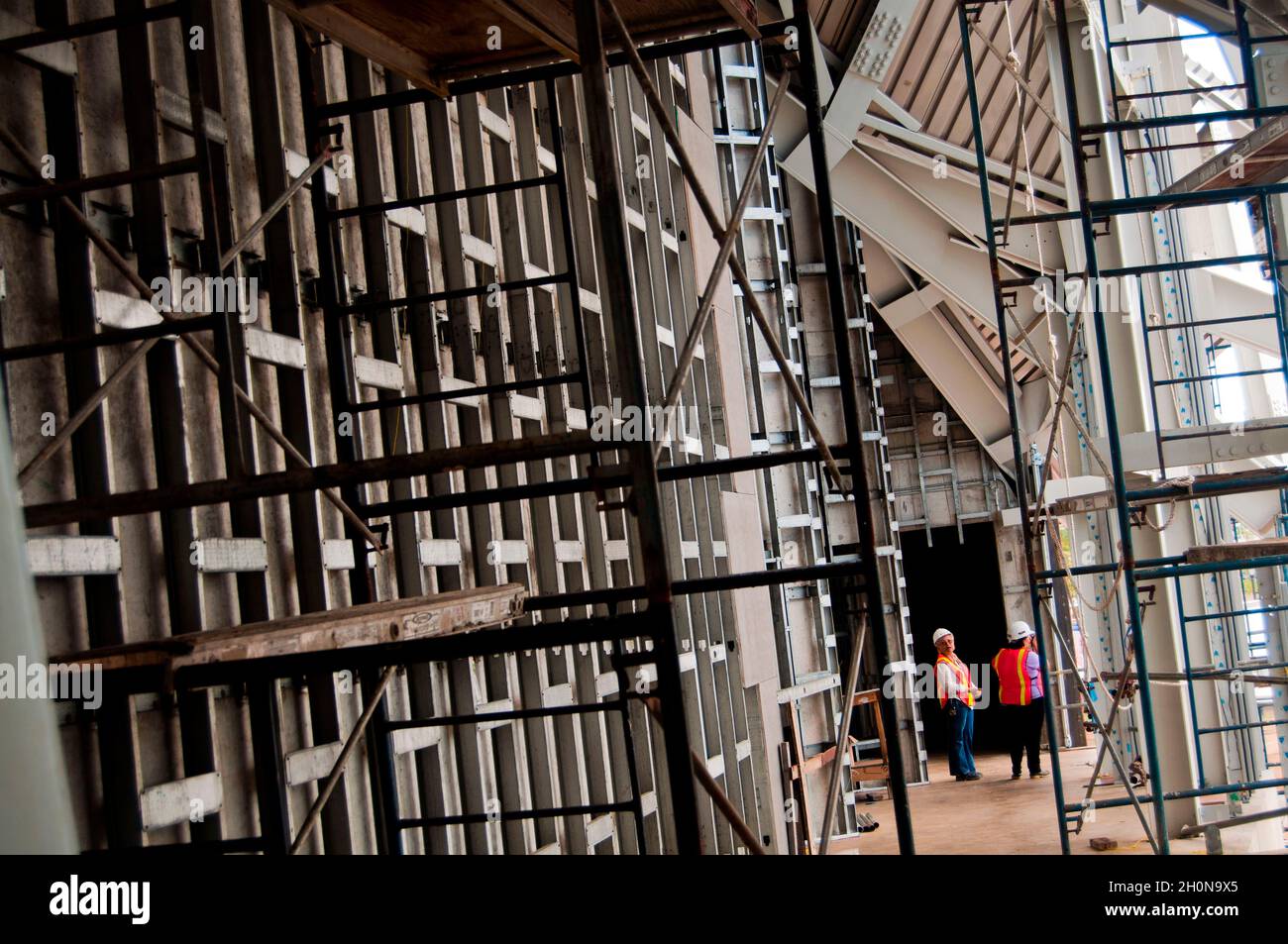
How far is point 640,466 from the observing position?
143 inches

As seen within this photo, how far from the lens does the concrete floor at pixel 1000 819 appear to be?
12.6 m

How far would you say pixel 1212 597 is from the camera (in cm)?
1339

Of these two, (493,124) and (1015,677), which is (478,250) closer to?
(493,124)

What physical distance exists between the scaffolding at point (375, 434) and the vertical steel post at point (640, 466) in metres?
0.01

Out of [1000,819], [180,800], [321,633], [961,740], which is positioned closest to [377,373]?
[180,800]

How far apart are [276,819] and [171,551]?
119 centimetres

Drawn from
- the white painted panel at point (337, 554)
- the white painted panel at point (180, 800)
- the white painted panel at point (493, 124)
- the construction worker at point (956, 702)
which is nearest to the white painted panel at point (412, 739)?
the white painted panel at point (337, 554)

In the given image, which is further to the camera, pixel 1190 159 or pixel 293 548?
pixel 1190 159

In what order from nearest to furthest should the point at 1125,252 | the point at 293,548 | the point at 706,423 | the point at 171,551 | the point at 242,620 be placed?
1. the point at 171,551
2. the point at 242,620
3. the point at 293,548
4. the point at 706,423
5. the point at 1125,252

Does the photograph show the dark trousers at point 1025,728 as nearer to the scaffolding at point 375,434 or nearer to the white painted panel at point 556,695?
the scaffolding at point 375,434

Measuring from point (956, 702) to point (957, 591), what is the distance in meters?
8.52
